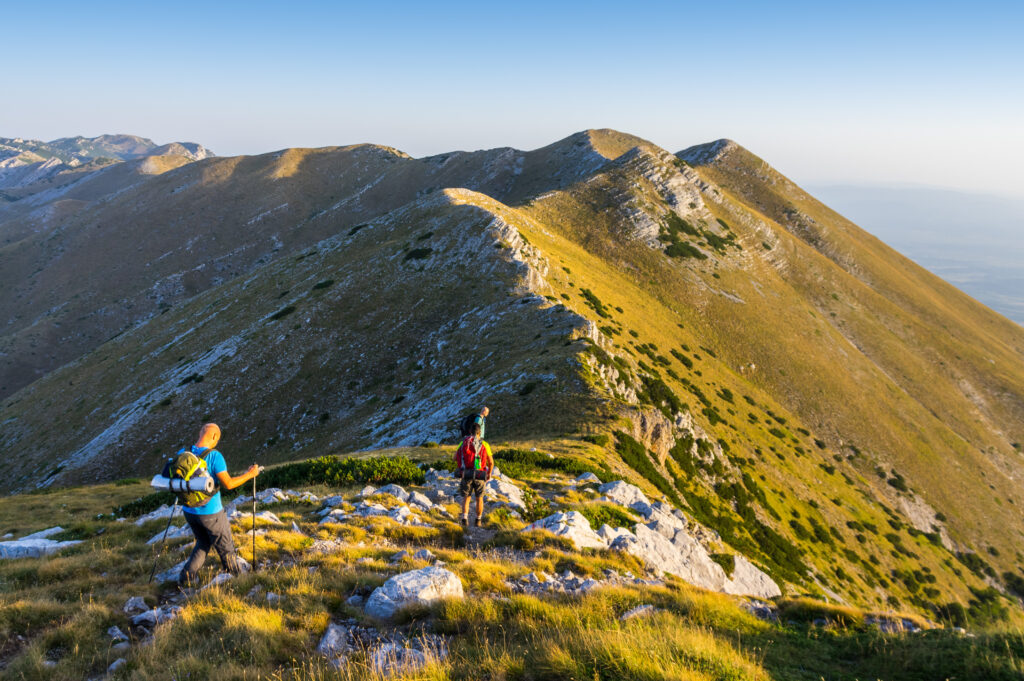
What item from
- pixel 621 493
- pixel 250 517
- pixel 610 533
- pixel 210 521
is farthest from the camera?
pixel 621 493

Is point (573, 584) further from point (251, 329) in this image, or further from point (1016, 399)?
point (1016, 399)

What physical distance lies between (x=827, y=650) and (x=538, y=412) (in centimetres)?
2088

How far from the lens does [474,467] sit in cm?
1311

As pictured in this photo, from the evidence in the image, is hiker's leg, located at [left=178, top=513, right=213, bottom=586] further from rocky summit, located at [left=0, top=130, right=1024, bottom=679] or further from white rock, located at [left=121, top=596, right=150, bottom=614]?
white rock, located at [left=121, top=596, right=150, bottom=614]

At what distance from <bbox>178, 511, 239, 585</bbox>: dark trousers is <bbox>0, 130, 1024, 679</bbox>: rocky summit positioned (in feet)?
1.11

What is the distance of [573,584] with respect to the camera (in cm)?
947

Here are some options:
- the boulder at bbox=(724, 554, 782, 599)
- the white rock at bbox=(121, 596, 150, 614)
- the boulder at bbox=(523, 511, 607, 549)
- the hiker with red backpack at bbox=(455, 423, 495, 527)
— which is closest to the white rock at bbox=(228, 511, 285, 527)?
the white rock at bbox=(121, 596, 150, 614)

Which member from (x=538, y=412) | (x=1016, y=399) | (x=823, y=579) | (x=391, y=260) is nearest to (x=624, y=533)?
(x=538, y=412)

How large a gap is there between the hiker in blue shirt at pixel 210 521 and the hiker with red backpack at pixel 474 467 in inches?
231

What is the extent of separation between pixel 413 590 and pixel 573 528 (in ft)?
20.2

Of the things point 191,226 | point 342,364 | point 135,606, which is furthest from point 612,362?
point 191,226

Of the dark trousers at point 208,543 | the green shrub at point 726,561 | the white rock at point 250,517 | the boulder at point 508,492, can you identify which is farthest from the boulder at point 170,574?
the green shrub at point 726,561

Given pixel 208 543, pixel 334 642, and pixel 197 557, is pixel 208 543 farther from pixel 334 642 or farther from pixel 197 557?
pixel 334 642

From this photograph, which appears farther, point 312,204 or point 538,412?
point 312,204
